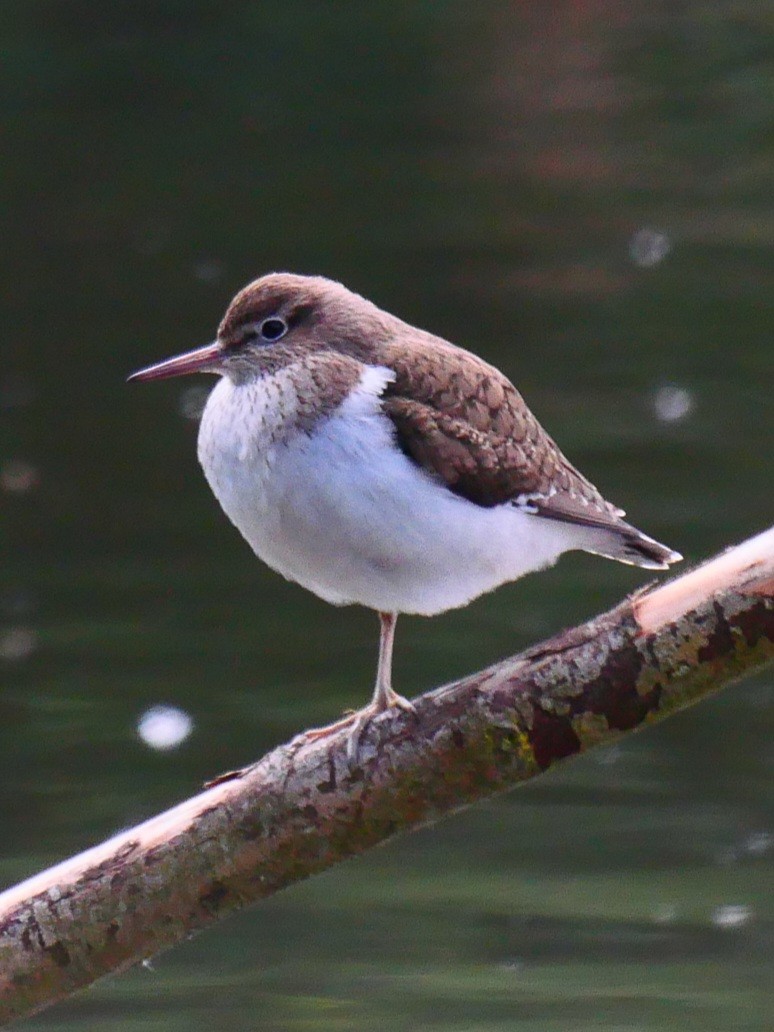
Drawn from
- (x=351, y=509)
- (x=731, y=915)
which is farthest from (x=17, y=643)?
(x=351, y=509)

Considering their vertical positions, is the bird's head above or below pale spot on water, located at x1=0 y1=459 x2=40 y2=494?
below

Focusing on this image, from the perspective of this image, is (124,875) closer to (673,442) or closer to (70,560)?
(70,560)

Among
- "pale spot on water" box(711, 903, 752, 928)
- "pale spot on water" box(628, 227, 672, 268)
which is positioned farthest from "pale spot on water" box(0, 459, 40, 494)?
"pale spot on water" box(711, 903, 752, 928)

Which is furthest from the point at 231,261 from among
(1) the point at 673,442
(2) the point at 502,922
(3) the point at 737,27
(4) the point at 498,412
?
(4) the point at 498,412


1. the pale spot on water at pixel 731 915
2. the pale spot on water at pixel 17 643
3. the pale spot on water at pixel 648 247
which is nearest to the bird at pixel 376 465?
the pale spot on water at pixel 731 915

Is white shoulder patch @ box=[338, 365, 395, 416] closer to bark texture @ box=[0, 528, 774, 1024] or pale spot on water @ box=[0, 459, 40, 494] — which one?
bark texture @ box=[0, 528, 774, 1024]

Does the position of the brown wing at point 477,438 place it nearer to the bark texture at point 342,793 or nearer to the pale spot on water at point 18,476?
the bark texture at point 342,793

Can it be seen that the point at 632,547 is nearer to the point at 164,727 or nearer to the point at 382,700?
the point at 382,700
